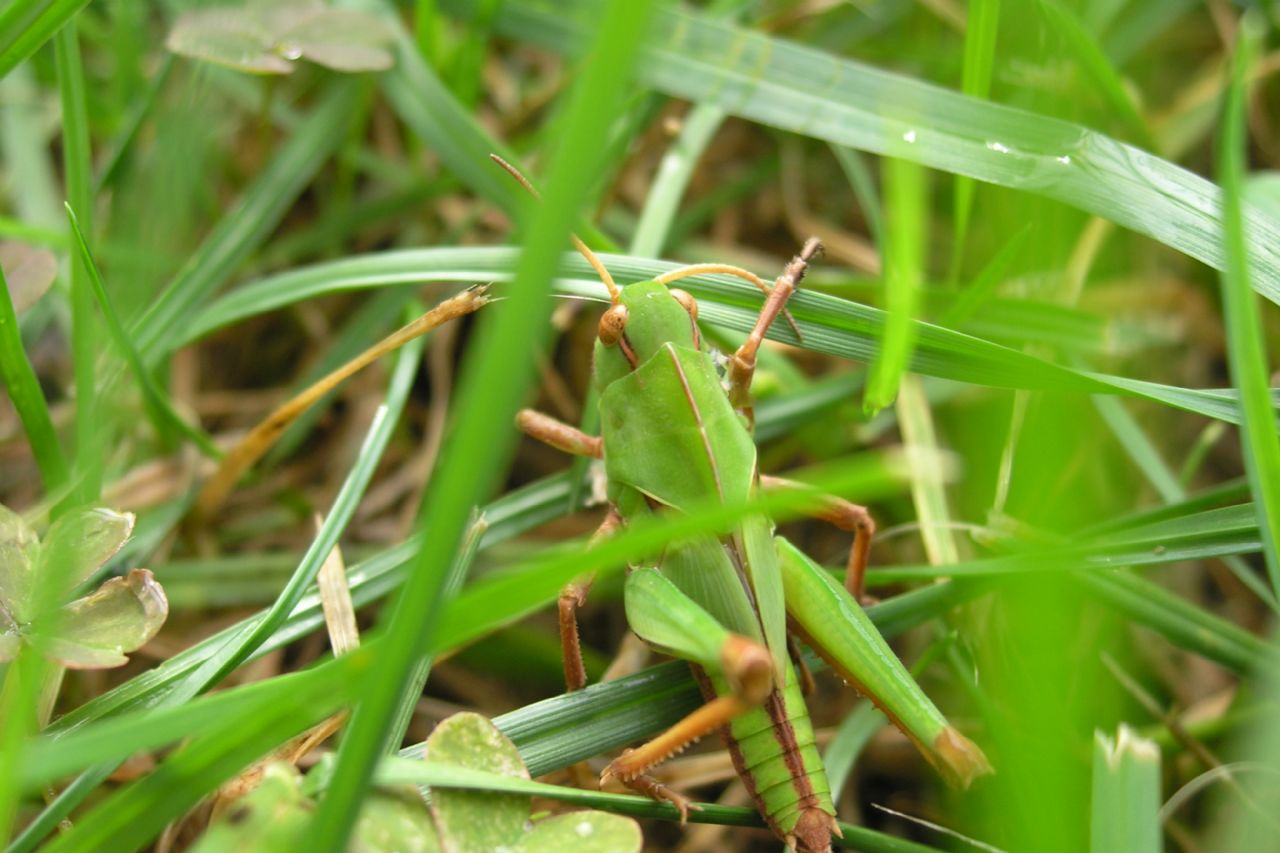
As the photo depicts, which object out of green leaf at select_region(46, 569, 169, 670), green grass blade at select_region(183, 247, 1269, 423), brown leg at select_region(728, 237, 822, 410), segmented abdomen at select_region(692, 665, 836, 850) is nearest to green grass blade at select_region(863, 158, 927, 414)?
green grass blade at select_region(183, 247, 1269, 423)

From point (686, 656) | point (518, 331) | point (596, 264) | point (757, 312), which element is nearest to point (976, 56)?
point (757, 312)

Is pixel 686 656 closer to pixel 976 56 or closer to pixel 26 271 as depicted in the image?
pixel 976 56

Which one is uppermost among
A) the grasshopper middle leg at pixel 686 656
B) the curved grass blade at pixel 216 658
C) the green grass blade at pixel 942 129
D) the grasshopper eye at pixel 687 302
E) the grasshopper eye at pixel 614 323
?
the green grass blade at pixel 942 129

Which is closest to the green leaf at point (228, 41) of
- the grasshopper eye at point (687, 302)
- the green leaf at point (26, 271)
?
the green leaf at point (26, 271)

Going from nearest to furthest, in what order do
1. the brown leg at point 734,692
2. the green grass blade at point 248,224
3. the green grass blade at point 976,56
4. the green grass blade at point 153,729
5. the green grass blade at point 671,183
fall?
1. the green grass blade at point 153,729
2. the brown leg at point 734,692
3. the green grass blade at point 976,56
4. the green grass blade at point 248,224
5. the green grass blade at point 671,183

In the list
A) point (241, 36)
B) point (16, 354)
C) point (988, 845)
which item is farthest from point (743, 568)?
point (241, 36)

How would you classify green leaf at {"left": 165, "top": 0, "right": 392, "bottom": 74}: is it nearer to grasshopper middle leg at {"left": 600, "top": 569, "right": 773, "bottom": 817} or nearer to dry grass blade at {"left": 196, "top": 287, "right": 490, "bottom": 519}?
dry grass blade at {"left": 196, "top": 287, "right": 490, "bottom": 519}

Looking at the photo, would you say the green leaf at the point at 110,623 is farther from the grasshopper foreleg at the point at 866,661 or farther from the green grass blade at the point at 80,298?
the grasshopper foreleg at the point at 866,661
